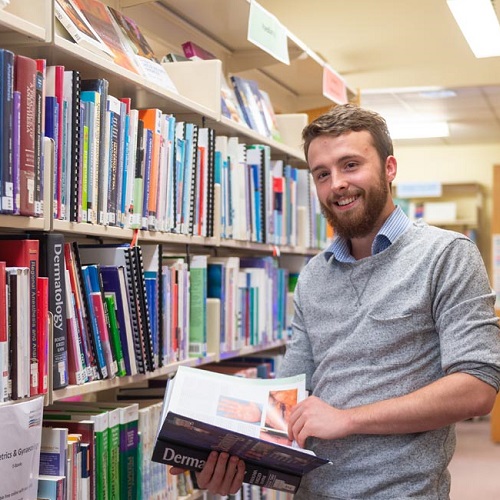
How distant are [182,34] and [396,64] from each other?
9.96ft

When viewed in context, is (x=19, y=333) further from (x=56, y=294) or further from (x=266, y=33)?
(x=266, y=33)

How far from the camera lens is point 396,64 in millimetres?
5660

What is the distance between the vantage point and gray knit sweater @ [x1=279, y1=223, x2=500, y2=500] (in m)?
1.57

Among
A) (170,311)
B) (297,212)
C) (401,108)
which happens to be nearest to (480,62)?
(401,108)

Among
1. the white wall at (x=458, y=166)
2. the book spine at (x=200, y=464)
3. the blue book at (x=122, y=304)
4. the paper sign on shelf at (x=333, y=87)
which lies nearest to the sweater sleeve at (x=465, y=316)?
the book spine at (x=200, y=464)

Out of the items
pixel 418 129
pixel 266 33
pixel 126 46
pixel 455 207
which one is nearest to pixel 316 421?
pixel 126 46

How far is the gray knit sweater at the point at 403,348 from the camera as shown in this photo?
61.6 inches

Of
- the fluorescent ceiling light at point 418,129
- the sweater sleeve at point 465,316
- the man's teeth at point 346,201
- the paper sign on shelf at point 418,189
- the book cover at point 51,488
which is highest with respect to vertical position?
the fluorescent ceiling light at point 418,129

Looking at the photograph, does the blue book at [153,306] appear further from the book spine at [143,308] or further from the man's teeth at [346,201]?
the man's teeth at [346,201]

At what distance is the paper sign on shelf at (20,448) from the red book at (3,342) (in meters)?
0.03

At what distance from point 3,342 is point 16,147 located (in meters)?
0.36

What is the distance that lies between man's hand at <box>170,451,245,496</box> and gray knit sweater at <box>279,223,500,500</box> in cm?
16

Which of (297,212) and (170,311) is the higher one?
(297,212)

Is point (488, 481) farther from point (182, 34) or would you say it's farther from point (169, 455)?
point (169, 455)
